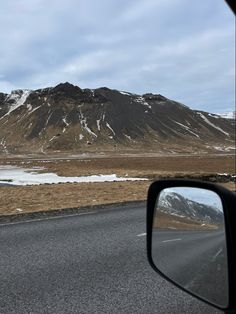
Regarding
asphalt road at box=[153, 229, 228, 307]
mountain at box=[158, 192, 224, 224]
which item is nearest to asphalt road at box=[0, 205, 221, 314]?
asphalt road at box=[153, 229, 228, 307]

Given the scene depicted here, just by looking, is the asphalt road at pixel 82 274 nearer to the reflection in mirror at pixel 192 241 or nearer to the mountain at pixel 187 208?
the reflection in mirror at pixel 192 241

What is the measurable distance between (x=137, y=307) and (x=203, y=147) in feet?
585

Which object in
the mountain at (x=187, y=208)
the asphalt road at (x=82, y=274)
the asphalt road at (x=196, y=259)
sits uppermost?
the mountain at (x=187, y=208)

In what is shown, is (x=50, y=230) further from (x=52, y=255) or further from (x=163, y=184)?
(x=163, y=184)

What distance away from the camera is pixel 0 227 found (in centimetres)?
1130

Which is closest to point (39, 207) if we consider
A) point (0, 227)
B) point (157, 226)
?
point (0, 227)

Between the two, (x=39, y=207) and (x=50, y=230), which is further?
(x=39, y=207)

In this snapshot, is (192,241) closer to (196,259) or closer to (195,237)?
(195,237)

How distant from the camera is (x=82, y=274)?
660cm

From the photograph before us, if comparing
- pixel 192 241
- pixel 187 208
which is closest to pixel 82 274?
pixel 192 241

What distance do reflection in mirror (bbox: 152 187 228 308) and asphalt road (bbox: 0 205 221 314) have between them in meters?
2.59

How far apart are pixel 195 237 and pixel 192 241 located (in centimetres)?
6

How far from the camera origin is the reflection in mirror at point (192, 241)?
1898 mm

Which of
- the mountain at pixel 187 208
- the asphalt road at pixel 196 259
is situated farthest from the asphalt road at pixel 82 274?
the mountain at pixel 187 208
